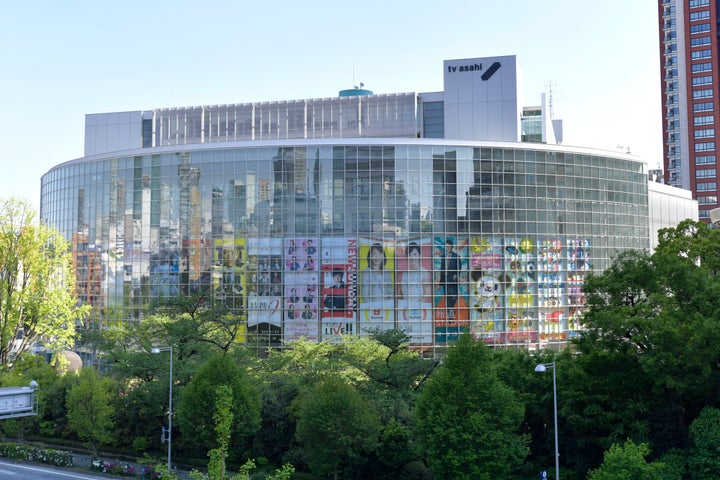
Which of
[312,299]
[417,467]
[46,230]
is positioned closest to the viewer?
[417,467]

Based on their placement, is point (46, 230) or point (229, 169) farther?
point (229, 169)

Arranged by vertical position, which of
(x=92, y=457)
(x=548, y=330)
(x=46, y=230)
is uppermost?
(x=46, y=230)

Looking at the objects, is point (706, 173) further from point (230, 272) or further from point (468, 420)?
point (468, 420)

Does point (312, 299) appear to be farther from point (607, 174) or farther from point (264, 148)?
point (607, 174)

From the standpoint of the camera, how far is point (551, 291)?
83.9 meters

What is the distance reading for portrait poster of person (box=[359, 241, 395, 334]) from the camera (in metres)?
80.7

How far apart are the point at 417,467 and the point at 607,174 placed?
5420cm

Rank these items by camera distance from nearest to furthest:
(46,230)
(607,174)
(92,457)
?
1. (46,230)
2. (92,457)
3. (607,174)

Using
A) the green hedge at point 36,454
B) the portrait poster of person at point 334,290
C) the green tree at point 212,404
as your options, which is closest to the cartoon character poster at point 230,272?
the portrait poster of person at point 334,290

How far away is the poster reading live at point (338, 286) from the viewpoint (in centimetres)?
8100

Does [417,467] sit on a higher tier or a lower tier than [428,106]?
lower

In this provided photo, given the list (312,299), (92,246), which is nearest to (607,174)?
(312,299)

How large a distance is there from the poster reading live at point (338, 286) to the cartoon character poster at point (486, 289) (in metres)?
13.0

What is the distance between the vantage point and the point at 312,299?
81.9m
